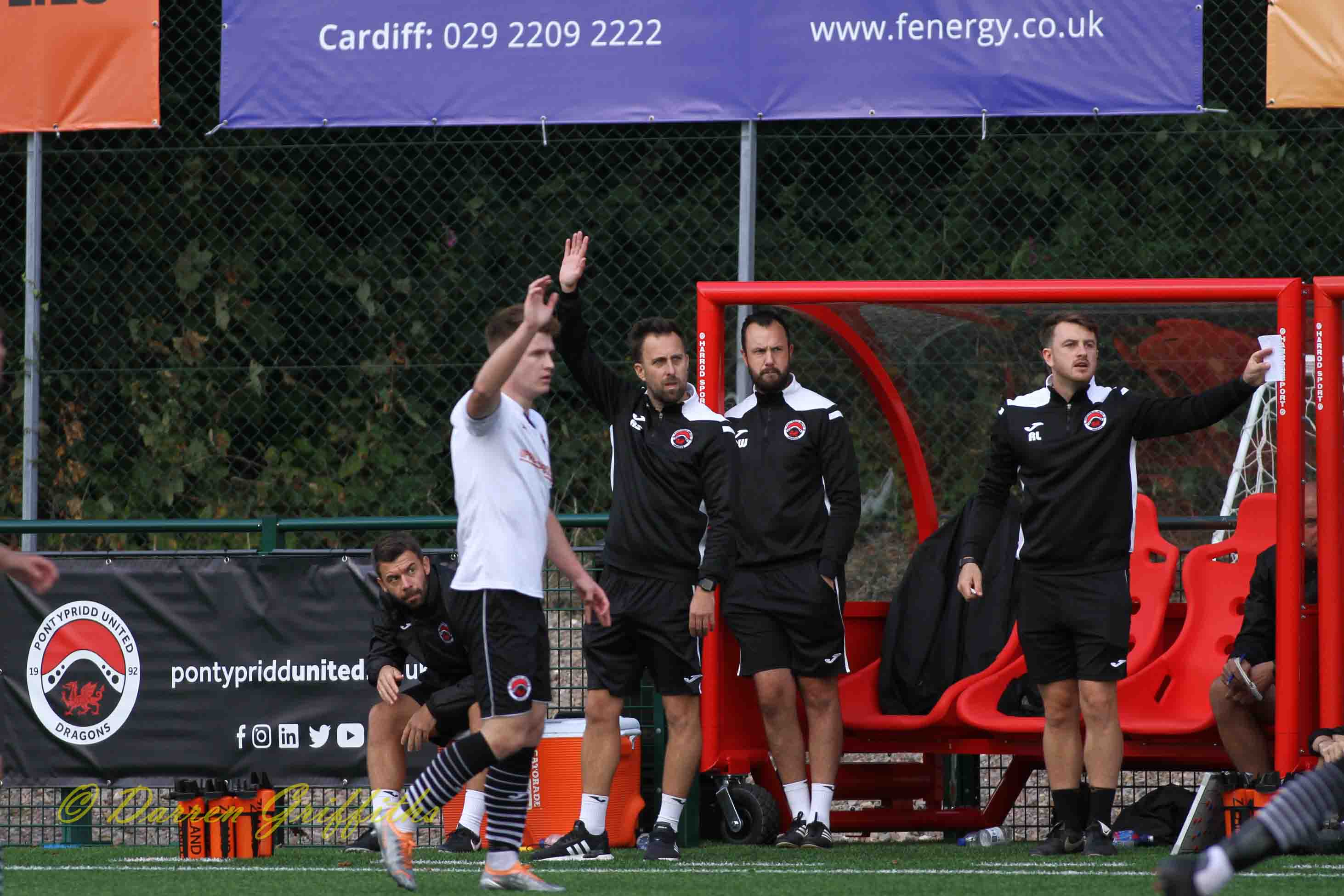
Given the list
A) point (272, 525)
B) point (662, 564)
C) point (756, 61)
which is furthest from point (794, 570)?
point (756, 61)

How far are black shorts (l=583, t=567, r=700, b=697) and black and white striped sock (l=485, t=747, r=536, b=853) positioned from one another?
4.59ft

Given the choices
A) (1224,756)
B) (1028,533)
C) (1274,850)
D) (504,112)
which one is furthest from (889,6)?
(1274,850)

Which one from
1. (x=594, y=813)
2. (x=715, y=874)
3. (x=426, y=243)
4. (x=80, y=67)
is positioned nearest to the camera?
(x=715, y=874)

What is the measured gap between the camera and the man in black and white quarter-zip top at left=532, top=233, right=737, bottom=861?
271 inches

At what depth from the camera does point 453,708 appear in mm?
7102

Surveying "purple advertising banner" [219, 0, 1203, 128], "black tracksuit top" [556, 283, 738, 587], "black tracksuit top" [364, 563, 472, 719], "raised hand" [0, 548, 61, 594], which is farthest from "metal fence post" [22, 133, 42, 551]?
"raised hand" [0, 548, 61, 594]

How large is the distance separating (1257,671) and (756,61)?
11.8ft

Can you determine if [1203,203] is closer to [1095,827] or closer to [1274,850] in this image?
[1095,827]

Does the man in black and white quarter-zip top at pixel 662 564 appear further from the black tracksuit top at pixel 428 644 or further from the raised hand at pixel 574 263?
the black tracksuit top at pixel 428 644

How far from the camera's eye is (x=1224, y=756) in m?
7.29

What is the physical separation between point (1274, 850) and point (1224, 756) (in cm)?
342

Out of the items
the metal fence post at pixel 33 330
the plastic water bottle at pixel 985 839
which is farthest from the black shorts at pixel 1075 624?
the metal fence post at pixel 33 330

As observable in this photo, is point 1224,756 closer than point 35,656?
Yes

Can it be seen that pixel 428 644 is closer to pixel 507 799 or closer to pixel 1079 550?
pixel 507 799
